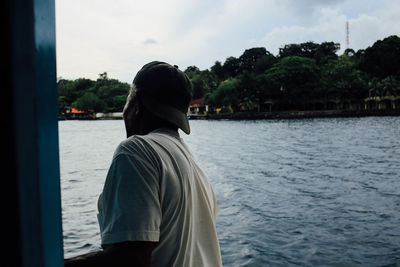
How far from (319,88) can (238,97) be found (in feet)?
44.0

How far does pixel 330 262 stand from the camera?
5586mm

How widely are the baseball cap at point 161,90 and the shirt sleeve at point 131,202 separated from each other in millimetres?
289

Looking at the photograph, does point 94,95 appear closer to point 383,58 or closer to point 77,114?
point 77,114

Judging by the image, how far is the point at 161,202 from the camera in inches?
39.8

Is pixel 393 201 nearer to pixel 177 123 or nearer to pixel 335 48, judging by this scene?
pixel 177 123

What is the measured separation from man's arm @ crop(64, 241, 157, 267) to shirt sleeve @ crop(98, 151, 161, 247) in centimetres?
2

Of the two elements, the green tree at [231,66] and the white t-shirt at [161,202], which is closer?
the white t-shirt at [161,202]

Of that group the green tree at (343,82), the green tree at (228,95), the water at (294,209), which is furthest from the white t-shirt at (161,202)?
the green tree at (228,95)

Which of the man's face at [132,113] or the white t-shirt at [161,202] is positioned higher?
the man's face at [132,113]

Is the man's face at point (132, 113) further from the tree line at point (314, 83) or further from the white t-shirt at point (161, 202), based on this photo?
the tree line at point (314, 83)

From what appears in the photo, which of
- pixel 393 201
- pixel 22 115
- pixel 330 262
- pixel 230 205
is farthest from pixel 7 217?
pixel 393 201

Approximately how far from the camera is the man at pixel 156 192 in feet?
2.99

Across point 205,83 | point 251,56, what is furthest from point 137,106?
point 251,56

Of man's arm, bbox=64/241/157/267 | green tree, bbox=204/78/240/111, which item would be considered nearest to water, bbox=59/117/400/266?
man's arm, bbox=64/241/157/267
